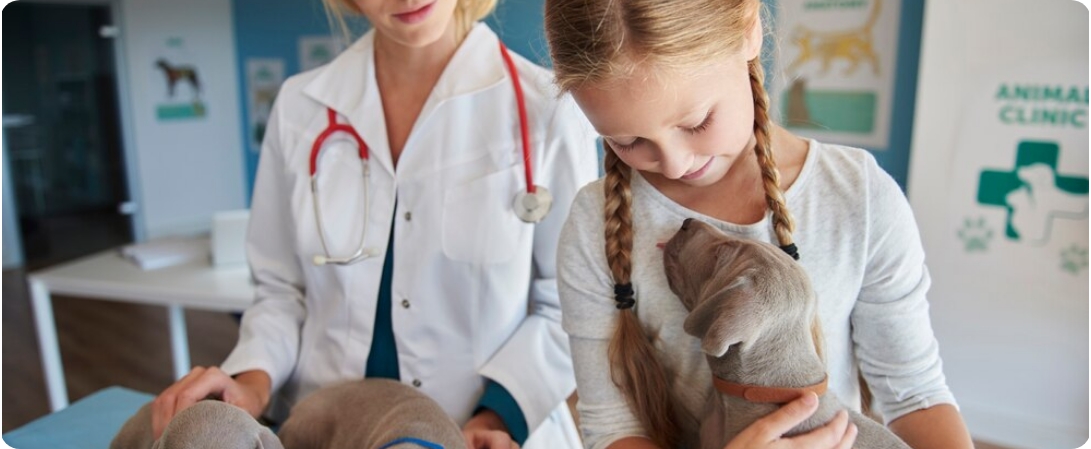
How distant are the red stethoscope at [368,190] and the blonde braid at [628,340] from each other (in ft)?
0.94

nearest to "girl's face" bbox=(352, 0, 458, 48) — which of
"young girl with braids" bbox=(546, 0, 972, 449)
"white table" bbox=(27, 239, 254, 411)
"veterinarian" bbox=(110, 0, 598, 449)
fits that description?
"veterinarian" bbox=(110, 0, 598, 449)

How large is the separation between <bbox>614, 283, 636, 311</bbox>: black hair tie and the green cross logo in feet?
8.64

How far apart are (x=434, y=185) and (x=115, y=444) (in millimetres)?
603

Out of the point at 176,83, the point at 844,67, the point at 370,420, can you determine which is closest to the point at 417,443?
the point at 370,420

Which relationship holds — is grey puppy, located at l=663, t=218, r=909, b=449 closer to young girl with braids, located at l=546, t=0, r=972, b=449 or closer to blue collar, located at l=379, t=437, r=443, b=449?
young girl with braids, located at l=546, t=0, r=972, b=449

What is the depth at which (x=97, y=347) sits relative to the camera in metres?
4.45

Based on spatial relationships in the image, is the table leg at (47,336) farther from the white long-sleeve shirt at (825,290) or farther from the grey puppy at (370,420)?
the white long-sleeve shirt at (825,290)

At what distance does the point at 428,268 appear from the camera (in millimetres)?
1271

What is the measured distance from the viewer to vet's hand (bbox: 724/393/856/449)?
2.60ft

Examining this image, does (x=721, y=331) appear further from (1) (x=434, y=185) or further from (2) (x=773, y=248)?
(1) (x=434, y=185)

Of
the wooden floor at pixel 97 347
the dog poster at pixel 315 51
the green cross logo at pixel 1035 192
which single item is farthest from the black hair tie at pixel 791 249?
the dog poster at pixel 315 51

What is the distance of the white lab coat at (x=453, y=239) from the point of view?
1262 millimetres

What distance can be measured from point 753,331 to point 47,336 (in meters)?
2.57

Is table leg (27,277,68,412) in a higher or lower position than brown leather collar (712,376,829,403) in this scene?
lower
